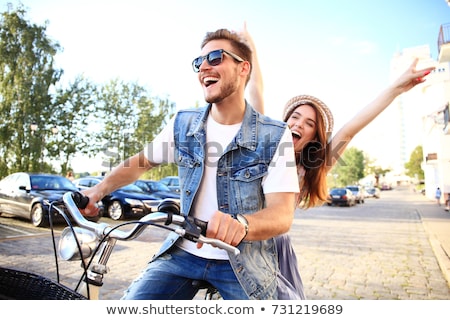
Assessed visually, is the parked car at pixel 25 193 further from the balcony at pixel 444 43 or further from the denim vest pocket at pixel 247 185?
the balcony at pixel 444 43

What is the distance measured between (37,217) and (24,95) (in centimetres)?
84

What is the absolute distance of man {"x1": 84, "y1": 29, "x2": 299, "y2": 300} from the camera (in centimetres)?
107

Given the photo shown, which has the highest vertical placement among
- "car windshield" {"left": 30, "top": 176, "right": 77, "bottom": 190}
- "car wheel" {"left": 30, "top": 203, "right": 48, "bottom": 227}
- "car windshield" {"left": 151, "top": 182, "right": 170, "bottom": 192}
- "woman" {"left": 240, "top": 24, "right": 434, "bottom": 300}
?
"woman" {"left": 240, "top": 24, "right": 434, "bottom": 300}

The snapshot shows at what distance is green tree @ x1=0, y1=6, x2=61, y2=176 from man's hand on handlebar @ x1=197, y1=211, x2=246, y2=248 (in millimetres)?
2117

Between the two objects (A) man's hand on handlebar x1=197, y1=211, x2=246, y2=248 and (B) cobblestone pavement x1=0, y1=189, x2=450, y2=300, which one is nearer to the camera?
(A) man's hand on handlebar x1=197, y1=211, x2=246, y2=248

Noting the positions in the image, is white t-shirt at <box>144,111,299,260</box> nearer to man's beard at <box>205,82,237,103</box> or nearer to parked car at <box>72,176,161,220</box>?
man's beard at <box>205,82,237,103</box>

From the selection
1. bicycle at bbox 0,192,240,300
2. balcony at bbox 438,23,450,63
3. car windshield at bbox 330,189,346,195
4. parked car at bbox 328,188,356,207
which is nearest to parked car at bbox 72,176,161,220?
bicycle at bbox 0,192,240,300

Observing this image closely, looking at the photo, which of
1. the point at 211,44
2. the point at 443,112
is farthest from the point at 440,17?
the point at 211,44

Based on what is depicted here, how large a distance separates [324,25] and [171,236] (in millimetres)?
1761

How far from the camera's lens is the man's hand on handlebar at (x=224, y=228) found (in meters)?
0.74

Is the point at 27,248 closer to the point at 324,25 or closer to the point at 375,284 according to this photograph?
the point at 324,25

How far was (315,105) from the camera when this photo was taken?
64.3 inches

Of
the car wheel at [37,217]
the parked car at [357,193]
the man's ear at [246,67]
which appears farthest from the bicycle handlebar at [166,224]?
the parked car at [357,193]

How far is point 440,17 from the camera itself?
1993 millimetres
